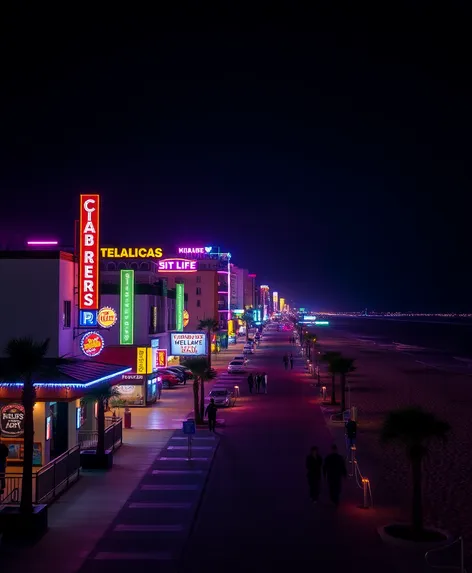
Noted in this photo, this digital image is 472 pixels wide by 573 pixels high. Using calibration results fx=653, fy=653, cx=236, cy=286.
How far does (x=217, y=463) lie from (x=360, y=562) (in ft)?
31.3

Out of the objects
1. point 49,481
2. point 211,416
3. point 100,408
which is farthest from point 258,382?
point 49,481

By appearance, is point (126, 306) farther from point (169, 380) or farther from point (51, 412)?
point (51, 412)

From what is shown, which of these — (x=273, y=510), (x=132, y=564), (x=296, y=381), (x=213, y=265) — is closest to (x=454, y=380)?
(x=296, y=381)

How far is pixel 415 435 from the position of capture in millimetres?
13625

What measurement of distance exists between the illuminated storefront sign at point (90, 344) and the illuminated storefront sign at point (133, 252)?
39.4 metres

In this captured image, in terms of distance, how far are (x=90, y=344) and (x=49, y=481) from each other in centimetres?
868

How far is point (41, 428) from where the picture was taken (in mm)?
20516

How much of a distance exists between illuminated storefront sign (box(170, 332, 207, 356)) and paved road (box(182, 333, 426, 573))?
1000 inches

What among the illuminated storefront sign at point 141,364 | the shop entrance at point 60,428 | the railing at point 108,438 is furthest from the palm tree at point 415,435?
the illuminated storefront sign at point 141,364

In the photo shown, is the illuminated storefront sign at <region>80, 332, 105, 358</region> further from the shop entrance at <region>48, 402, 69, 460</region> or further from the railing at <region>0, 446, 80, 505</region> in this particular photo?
the railing at <region>0, 446, 80, 505</region>

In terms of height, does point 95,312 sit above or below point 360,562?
above

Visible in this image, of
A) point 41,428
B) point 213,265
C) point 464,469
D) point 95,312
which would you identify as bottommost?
point 464,469

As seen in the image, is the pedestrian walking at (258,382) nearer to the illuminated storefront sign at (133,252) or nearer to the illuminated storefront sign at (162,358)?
the illuminated storefront sign at (162,358)

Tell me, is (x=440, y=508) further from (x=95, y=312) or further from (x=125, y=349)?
(x=125, y=349)
